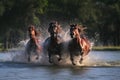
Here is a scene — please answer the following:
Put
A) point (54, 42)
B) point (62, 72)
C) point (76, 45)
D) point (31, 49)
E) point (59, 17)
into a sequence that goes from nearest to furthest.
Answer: point (62, 72) → point (76, 45) → point (54, 42) → point (31, 49) → point (59, 17)

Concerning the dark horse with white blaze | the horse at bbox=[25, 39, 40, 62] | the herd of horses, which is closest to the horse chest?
the herd of horses

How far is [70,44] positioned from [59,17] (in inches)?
2116

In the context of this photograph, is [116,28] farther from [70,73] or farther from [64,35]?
[70,73]

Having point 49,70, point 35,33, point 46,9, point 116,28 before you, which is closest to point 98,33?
point 116,28

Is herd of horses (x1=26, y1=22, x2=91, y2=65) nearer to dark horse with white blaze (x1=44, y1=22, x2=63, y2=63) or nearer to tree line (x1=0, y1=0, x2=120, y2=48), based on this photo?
dark horse with white blaze (x1=44, y1=22, x2=63, y2=63)

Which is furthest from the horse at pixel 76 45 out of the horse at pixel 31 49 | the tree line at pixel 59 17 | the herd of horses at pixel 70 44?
the tree line at pixel 59 17

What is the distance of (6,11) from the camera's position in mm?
83438

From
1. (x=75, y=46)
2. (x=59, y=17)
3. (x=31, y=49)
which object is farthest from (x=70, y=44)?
(x=59, y=17)

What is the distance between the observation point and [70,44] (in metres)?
30.8

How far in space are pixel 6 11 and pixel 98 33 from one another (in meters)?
12.3

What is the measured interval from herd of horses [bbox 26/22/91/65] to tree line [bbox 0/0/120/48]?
47.1m

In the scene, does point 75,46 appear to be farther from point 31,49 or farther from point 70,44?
point 31,49

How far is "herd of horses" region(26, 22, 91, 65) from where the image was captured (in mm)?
30438

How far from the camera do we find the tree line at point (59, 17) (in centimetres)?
8162
